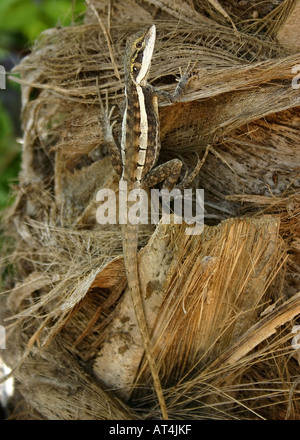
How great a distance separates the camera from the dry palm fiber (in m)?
2.55

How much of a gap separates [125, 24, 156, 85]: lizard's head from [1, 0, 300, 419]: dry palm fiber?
15 centimetres

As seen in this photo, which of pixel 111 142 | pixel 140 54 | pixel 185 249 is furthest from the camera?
pixel 111 142

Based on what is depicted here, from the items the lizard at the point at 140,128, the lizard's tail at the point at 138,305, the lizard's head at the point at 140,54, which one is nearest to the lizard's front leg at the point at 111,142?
the lizard at the point at 140,128

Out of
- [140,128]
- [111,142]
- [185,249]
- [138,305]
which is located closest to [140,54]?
[140,128]

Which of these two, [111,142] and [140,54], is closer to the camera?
[140,54]

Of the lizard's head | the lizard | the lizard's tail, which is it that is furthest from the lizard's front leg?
the lizard's tail

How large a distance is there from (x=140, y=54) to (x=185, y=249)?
1260mm

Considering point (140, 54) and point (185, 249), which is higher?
point (140, 54)

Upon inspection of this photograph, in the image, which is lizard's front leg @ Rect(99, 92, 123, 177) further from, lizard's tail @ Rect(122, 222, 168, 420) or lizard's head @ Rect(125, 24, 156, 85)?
lizard's tail @ Rect(122, 222, 168, 420)

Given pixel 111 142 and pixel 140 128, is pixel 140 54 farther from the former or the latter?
pixel 111 142

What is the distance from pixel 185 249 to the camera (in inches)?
98.4

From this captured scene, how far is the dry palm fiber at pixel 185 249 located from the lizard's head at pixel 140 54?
147 mm

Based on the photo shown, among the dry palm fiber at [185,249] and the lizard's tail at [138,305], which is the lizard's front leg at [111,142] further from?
the lizard's tail at [138,305]

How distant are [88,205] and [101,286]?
65 cm
